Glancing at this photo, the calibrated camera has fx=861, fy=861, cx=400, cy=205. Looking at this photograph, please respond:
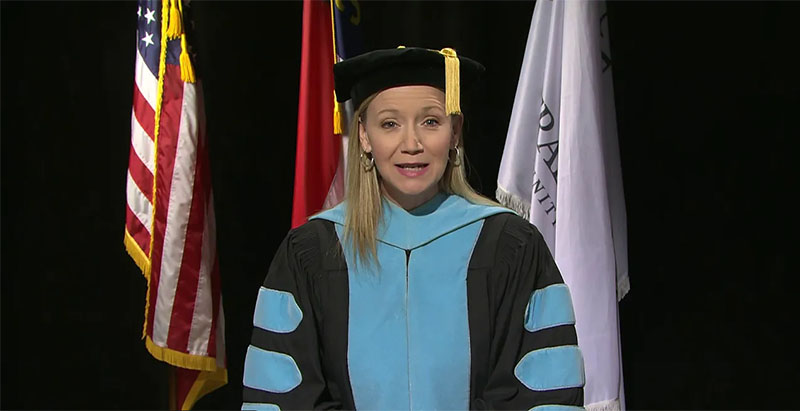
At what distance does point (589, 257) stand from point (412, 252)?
802 mm

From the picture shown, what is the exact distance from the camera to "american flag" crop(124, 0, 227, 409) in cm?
292

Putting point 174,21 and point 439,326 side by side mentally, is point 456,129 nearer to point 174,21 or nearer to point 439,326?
point 439,326

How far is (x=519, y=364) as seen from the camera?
6.11ft

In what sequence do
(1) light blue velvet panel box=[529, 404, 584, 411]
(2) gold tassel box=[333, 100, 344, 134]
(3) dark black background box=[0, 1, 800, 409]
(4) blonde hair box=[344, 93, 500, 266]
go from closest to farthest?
1. (1) light blue velvet panel box=[529, 404, 584, 411]
2. (4) blonde hair box=[344, 93, 500, 266]
3. (2) gold tassel box=[333, 100, 344, 134]
4. (3) dark black background box=[0, 1, 800, 409]

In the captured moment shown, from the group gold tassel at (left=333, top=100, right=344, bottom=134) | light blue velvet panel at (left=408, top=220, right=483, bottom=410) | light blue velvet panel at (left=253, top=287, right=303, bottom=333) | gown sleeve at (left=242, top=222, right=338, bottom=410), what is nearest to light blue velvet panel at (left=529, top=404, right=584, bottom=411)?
light blue velvet panel at (left=408, top=220, right=483, bottom=410)

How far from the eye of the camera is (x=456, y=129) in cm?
201

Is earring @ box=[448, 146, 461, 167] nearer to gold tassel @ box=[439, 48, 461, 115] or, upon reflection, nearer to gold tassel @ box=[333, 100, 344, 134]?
gold tassel @ box=[439, 48, 461, 115]

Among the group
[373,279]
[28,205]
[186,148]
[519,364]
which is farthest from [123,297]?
[519,364]

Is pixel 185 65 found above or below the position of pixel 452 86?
above

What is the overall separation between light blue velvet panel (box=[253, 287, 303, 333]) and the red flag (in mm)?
→ 857

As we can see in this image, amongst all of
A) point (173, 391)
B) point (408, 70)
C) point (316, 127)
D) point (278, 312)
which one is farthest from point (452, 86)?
point (173, 391)

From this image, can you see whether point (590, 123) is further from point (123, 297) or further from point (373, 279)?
point (123, 297)

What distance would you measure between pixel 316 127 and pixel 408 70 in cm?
99

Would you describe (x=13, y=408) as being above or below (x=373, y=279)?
below
